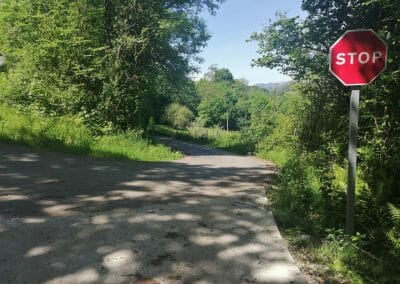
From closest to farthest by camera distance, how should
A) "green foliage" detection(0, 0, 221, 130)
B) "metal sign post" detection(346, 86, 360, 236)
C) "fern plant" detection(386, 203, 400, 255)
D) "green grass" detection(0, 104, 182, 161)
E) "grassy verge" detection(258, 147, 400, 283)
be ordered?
"grassy verge" detection(258, 147, 400, 283) < "metal sign post" detection(346, 86, 360, 236) < "fern plant" detection(386, 203, 400, 255) < "green grass" detection(0, 104, 182, 161) < "green foliage" detection(0, 0, 221, 130)

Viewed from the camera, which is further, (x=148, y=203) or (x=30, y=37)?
(x=30, y=37)

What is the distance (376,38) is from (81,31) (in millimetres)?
13337

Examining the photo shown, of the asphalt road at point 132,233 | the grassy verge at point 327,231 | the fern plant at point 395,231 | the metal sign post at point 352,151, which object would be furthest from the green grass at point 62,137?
the fern plant at point 395,231

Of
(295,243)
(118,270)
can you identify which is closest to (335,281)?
(295,243)

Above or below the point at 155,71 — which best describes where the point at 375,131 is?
below

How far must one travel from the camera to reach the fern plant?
15.7 feet

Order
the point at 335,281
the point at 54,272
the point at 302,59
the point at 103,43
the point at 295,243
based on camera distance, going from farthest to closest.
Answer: the point at 302,59
the point at 103,43
the point at 295,243
the point at 335,281
the point at 54,272

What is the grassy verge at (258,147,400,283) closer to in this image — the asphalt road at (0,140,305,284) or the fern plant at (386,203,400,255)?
the fern plant at (386,203,400,255)

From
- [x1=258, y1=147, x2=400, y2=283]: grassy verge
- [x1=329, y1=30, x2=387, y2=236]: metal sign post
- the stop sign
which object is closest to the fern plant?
[x1=258, y1=147, x2=400, y2=283]: grassy verge

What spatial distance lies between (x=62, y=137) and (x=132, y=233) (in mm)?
7852

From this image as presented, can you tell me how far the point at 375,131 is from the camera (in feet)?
19.7

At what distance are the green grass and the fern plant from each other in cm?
868

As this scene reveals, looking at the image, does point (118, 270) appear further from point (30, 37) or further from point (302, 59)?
point (302, 59)

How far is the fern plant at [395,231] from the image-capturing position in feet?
15.7
